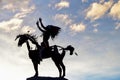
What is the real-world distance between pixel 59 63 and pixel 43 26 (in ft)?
7.24

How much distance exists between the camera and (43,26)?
157m

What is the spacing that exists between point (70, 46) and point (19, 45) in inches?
111

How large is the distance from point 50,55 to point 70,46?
3.93 feet

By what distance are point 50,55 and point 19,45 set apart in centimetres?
182

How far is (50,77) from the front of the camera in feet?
515

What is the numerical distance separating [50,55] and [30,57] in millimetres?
1107

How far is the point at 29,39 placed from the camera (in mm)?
157375

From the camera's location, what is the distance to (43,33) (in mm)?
157000

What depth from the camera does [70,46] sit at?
157 meters

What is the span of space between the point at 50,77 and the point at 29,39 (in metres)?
2.42

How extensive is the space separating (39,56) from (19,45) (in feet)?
A: 4.42

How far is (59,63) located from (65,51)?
2.44 ft

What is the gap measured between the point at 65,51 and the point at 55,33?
3.70 feet

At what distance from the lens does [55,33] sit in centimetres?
15725
